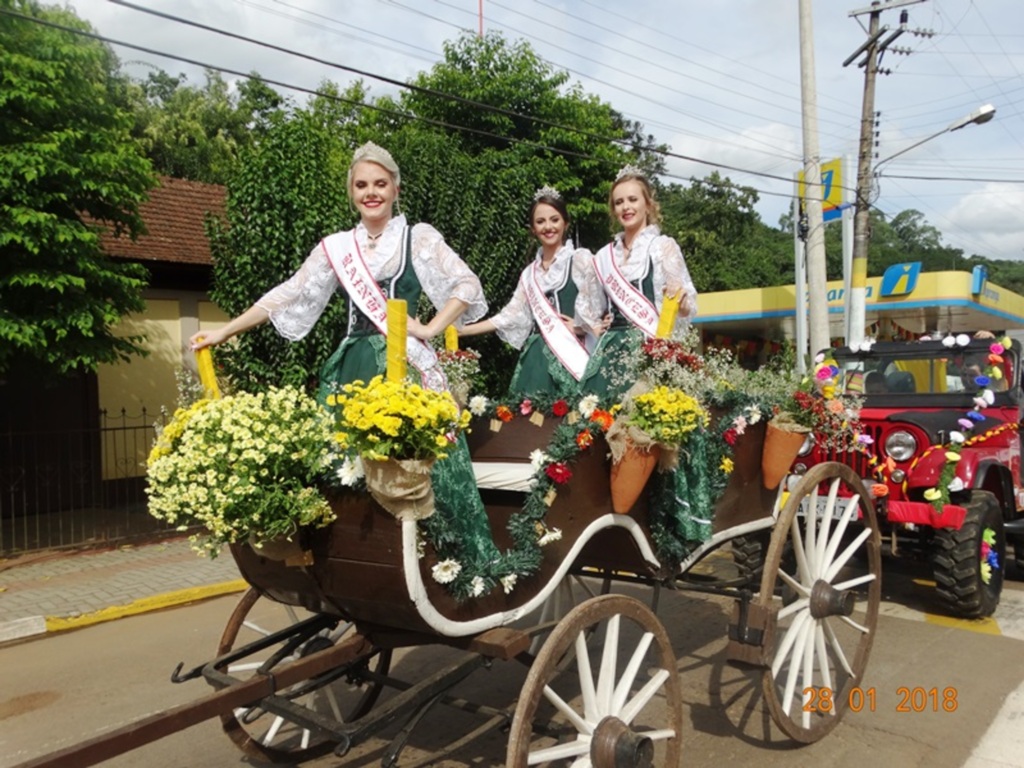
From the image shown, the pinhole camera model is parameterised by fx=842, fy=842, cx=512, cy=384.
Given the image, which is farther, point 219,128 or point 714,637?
point 219,128

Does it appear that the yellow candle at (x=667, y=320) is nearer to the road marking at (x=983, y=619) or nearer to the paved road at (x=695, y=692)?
the paved road at (x=695, y=692)

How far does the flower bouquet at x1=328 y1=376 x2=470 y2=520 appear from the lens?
7.28 ft

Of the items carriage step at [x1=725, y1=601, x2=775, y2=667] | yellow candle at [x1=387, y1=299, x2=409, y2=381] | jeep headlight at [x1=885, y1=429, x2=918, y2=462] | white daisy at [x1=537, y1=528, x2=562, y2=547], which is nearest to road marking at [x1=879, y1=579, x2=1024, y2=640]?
jeep headlight at [x1=885, y1=429, x2=918, y2=462]

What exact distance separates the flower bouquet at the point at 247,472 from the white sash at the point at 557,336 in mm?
1861

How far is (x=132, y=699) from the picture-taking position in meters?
4.52

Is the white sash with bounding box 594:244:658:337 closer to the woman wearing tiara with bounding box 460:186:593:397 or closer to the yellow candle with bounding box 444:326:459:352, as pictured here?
the woman wearing tiara with bounding box 460:186:593:397

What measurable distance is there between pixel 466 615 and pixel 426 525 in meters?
0.34

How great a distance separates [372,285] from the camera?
3146 millimetres

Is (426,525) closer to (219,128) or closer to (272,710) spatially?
(272,710)

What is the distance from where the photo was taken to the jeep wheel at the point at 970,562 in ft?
17.6

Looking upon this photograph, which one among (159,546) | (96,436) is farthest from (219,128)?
(159,546)

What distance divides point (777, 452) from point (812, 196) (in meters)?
9.20

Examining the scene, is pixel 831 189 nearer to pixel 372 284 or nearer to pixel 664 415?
pixel 664 415

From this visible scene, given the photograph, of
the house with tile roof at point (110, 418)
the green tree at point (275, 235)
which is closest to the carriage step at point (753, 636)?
the green tree at point (275, 235)
